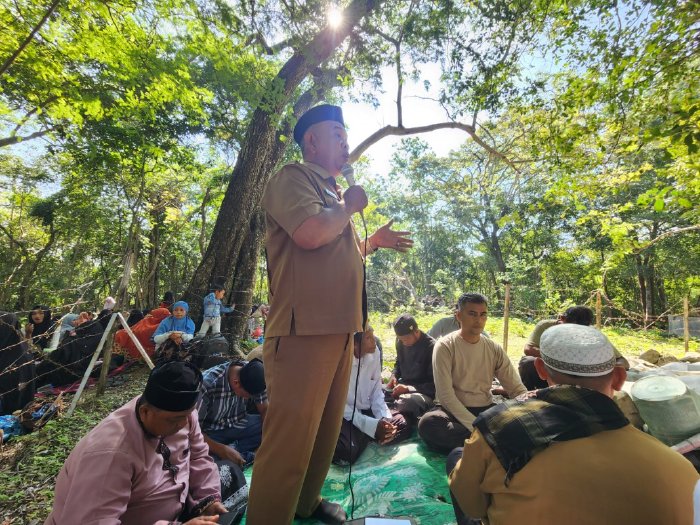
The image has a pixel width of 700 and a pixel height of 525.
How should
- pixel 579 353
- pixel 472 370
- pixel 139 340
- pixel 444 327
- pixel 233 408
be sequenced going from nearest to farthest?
pixel 579 353
pixel 233 408
pixel 472 370
pixel 444 327
pixel 139 340

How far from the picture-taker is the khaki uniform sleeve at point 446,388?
3.15 m

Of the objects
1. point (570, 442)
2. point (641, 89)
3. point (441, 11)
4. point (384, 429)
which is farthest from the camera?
point (441, 11)

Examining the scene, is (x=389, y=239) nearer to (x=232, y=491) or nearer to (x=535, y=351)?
(x=232, y=491)

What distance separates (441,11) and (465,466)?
574 centimetres

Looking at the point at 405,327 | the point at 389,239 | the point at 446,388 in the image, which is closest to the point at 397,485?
the point at 446,388

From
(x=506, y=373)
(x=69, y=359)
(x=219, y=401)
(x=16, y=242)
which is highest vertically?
(x=16, y=242)

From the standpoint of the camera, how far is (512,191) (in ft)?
60.0

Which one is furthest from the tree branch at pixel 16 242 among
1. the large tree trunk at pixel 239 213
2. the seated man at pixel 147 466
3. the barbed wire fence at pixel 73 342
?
the seated man at pixel 147 466

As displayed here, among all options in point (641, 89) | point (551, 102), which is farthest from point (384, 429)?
point (551, 102)

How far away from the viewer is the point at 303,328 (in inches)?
60.0

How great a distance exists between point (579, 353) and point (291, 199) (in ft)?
4.27

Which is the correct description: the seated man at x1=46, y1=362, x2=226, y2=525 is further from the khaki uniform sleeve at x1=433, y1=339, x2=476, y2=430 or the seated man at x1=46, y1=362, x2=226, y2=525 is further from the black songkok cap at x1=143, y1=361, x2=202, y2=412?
the khaki uniform sleeve at x1=433, y1=339, x2=476, y2=430

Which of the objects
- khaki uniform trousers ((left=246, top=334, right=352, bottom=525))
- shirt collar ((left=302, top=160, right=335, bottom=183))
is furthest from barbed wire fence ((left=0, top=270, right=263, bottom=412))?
shirt collar ((left=302, top=160, right=335, bottom=183))

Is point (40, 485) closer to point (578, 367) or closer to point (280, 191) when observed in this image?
point (280, 191)
